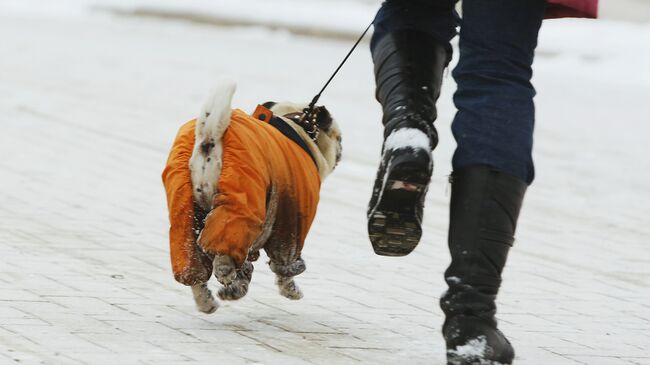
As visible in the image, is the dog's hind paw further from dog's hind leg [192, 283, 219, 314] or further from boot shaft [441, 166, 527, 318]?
boot shaft [441, 166, 527, 318]

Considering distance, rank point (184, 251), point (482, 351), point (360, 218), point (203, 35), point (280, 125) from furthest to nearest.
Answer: point (203, 35)
point (360, 218)
point (280, 125)
point (184, 251)
point (482, 351)

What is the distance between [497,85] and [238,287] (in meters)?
1.08

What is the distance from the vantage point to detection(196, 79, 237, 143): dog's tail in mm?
3553

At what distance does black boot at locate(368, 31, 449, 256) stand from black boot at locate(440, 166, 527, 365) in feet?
0.35

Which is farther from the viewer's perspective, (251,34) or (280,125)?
(251,34)

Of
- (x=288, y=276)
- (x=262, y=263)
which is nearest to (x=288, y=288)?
(x=288, y=276)

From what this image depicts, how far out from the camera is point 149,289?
4270mm

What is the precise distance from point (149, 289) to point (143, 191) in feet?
7.43

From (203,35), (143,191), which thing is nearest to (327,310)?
(143,191)

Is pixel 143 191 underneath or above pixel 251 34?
above

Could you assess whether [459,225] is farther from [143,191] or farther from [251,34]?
[251,34]

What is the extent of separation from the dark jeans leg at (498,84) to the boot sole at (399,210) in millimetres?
175

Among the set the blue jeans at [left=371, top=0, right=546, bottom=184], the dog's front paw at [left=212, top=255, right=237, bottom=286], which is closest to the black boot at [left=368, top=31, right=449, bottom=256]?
the blue jeans at [left=371, top=0, right=546, bottom=184]

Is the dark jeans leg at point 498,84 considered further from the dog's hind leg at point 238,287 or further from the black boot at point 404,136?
the dog's hind leg at point 238,287
